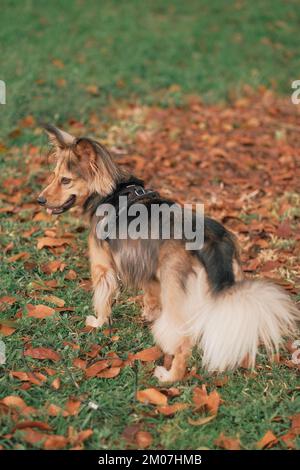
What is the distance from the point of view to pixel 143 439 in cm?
329

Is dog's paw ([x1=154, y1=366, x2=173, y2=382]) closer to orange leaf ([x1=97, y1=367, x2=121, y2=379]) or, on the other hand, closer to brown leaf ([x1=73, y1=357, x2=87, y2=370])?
orange leaf ([x1=97, y1=367, x2=121, y2=379])

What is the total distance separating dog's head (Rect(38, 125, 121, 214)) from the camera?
4203 millimetres

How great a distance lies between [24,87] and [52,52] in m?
2.30

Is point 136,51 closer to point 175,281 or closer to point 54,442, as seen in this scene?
point 175,281

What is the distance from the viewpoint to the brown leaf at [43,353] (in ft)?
12.9

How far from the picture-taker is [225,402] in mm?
3658

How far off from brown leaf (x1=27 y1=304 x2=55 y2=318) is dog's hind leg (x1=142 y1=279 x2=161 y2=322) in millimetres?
716

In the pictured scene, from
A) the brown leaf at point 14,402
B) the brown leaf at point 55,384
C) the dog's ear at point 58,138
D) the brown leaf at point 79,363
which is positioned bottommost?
the brown leaf at point 14,402

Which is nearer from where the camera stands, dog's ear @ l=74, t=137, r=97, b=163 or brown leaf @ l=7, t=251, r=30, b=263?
dog's ear @ l=74, t=137, r=97, b=163

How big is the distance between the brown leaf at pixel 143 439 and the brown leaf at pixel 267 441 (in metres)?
0.62

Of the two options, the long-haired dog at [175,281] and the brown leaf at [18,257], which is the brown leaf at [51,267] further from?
the long-haired dog at [175,281]

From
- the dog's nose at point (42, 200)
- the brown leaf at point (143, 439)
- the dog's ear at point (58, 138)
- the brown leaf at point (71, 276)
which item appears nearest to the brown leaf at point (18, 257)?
the brown leaf at point (71, 276)

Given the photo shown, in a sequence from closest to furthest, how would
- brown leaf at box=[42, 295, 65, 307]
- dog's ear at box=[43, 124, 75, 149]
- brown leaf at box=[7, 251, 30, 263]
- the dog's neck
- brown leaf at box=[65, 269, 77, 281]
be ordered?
dog's ear at box=[43, 124, 75, 149], the dog's neck, brown leaf at box=[42, 295, 65, 307], brown leaf at box=[65, 269, 77, 281], brown leaf at box=[7, 251, 30, 263]

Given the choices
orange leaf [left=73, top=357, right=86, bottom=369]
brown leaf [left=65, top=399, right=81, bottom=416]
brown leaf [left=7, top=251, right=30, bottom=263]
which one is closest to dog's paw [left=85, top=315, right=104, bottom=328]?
orange leaf [left=73, top=357, right=86, bottom=369]
